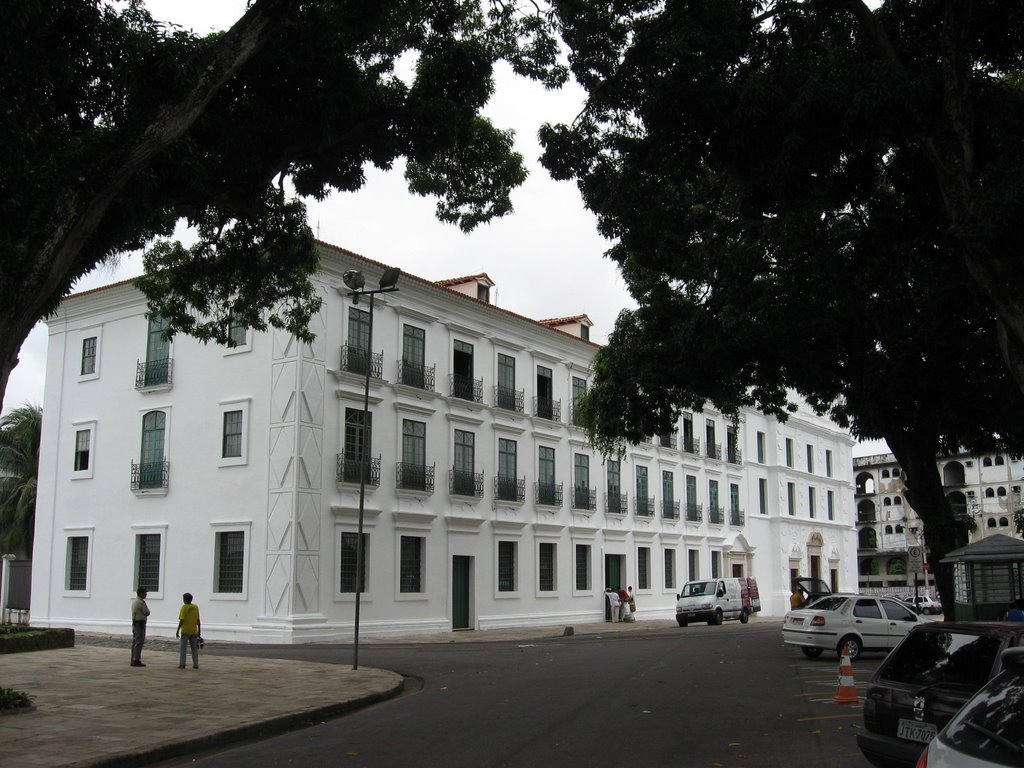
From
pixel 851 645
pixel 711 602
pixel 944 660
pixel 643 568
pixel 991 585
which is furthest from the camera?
pixel 643 568

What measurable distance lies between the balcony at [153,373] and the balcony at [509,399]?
1150cm

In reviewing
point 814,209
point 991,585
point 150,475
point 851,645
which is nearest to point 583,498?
point 150,475

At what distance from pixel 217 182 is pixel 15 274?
4713 millimetres

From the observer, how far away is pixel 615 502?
4191 centimetres

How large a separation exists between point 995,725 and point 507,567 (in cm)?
3205

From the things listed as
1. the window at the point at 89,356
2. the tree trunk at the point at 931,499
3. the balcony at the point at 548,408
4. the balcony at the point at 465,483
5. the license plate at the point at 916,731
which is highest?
the window at the point at 89,356

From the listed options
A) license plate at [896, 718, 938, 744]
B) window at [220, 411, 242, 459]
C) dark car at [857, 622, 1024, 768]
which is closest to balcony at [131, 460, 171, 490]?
window at [220, 411, 242, 459]

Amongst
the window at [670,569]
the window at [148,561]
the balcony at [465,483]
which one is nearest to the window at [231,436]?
the window at [148,561]

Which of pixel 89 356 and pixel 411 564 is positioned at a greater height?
pixel 89 356

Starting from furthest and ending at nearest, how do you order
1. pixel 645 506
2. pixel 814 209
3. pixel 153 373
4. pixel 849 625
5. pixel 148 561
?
pixel 645 506, pixel 153 373, pixel 148 561, pixel 849 625, pixel 814 209

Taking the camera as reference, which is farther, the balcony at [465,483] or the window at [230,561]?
the balcony at [465,483]

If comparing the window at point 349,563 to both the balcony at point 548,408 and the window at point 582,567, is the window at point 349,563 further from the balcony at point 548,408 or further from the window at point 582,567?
the window at point 582,567

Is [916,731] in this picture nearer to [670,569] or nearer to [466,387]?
[466,387]

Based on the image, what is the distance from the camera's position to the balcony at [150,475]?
30.8 meters
